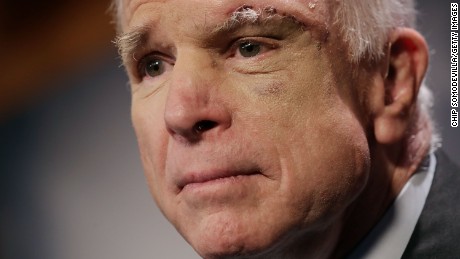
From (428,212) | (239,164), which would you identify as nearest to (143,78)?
(239,164)

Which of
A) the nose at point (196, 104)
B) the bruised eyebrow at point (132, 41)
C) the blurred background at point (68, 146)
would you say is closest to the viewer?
the nose at point (196, 104)

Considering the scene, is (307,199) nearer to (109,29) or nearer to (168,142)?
(168,142)

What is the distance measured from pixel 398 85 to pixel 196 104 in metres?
0.44

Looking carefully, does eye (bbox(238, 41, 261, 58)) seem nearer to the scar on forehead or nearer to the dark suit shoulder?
the scar on forehead

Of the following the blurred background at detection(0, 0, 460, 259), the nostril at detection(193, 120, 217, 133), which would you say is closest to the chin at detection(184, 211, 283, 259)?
the nostril at detection(193, 120, 217, 133)

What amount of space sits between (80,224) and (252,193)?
126 cm

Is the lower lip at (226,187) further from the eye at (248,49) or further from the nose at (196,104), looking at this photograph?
the eye at (248,49)

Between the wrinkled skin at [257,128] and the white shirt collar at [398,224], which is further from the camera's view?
the white shirt collar at [398,224]

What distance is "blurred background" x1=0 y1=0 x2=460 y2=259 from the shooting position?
2148 mm

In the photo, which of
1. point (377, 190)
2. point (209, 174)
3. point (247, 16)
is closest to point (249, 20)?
point (247, 16)

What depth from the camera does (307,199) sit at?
3.78 feet

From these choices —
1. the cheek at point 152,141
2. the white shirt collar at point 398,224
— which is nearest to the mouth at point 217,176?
the cheek at point 152,141

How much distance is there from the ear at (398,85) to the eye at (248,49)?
0.25m

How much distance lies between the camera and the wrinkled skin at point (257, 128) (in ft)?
3.69
